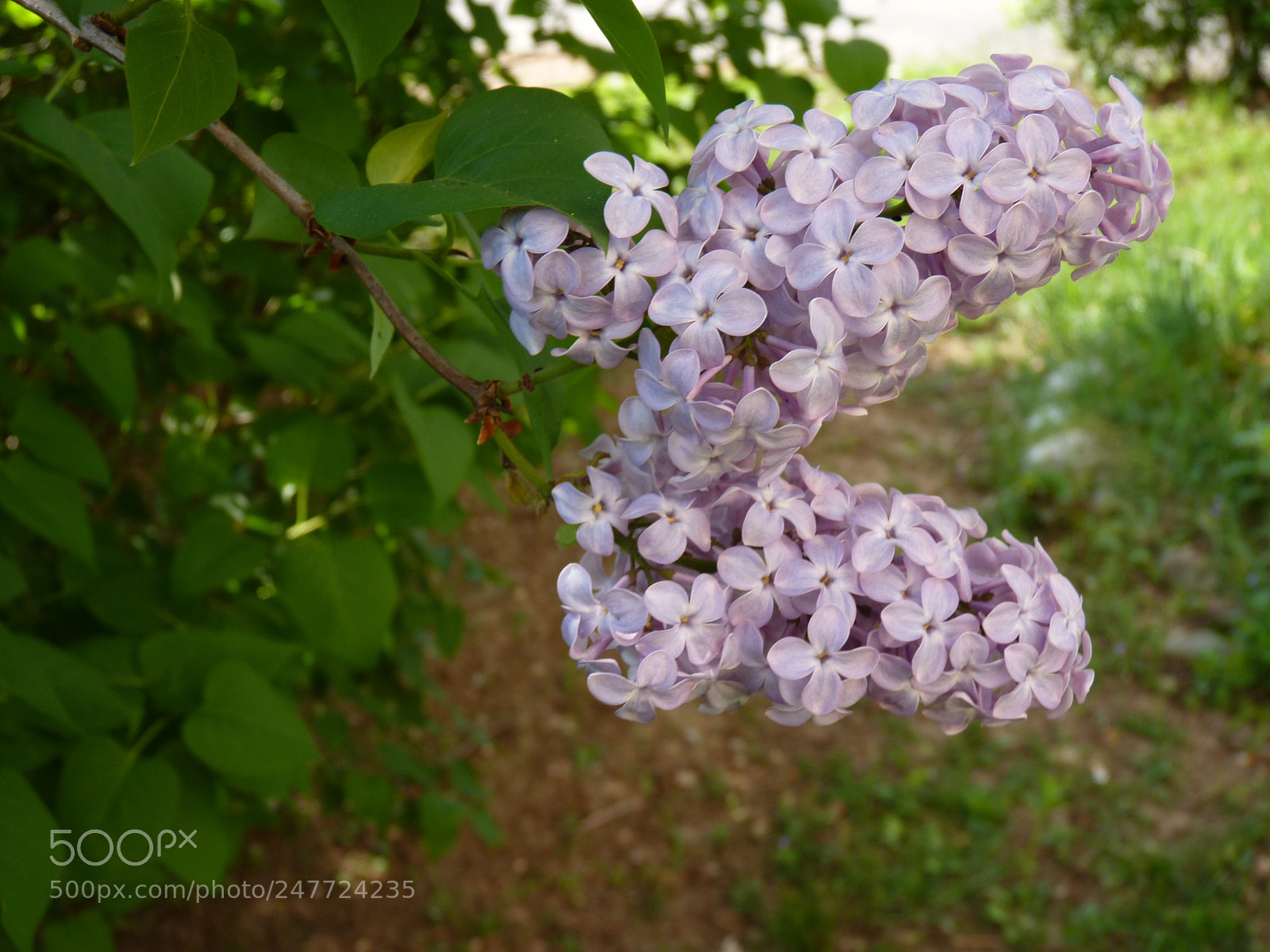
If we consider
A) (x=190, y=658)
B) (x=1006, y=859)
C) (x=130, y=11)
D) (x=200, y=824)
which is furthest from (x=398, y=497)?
(x=1006, y=859)

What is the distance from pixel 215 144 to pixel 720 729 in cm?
199

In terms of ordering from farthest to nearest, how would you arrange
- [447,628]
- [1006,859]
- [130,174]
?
[1006,859] → [447,628] → [130,174]

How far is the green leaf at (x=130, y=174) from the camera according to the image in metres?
0.72

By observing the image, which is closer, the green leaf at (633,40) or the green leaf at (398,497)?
the green leaf at (633,40)

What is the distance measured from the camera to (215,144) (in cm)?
133

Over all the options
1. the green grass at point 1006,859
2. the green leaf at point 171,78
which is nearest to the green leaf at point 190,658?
the green leaf at point 171,78

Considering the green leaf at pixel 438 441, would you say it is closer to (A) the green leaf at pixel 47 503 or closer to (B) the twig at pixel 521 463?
(A) the green leaf at pixel 47 503

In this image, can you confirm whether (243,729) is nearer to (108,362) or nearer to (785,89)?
(108,362)

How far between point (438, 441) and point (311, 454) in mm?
230

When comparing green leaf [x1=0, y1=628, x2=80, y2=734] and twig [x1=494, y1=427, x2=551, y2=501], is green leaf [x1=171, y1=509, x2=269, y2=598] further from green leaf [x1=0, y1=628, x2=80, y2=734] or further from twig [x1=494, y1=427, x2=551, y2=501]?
twig [x1=494, y1=427, x2=551, y2=501]

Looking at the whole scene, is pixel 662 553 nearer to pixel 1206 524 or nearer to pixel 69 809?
pixel 69 809

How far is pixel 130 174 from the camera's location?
748mm

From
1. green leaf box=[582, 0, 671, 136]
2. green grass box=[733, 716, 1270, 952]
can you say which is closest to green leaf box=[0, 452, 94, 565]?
green leaf box=[582, 0, 671, 136]

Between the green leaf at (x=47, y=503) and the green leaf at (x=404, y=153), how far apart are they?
1.70 ft
